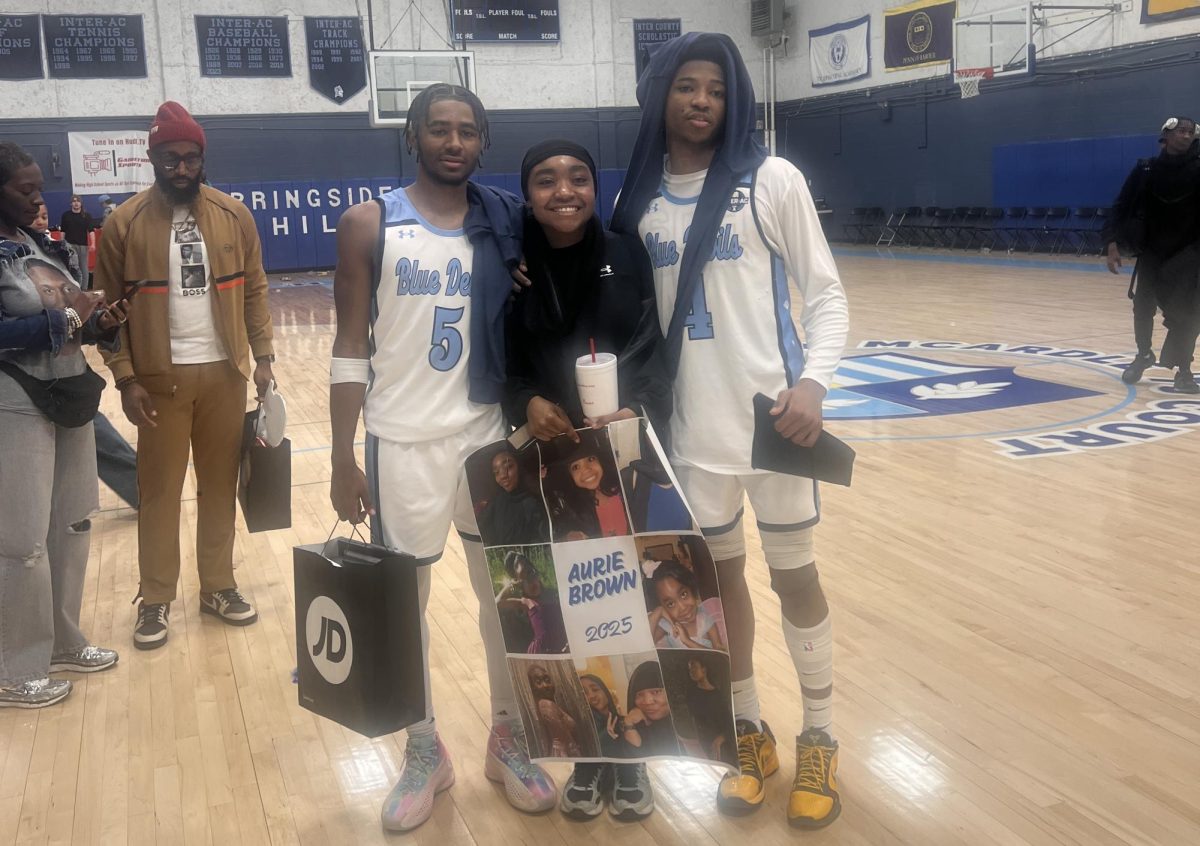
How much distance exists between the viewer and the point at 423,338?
2.30m

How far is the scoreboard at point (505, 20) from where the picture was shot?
60.0ft

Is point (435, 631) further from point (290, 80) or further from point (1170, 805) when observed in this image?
point (290, 80)

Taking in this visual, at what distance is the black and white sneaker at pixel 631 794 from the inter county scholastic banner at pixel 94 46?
17.5 m

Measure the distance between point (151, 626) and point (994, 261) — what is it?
1403 centimetres

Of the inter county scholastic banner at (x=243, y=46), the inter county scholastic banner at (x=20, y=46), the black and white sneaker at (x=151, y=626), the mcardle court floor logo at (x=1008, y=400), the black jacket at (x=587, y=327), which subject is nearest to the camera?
the black jacket at (x=587, y=327)

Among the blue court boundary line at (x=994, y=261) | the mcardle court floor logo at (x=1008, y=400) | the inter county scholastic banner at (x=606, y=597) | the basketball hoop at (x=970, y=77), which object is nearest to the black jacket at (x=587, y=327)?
the inter county scholastic banner at (x=606, y=597)

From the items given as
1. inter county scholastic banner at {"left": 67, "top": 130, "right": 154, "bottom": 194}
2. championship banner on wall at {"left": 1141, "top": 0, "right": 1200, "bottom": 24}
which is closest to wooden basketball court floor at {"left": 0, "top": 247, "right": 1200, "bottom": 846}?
championship banner on wall at {"left": 1141, "top": 0, "right": 1200, "bottom": 24}

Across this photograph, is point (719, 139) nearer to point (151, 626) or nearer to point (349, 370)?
point (349, 370)

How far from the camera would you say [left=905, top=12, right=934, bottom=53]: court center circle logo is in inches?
669

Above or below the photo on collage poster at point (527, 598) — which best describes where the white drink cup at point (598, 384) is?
above

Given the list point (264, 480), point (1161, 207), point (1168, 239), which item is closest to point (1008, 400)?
point (1168, 239)

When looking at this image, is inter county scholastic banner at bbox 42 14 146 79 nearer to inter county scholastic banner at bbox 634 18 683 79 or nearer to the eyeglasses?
inter county scholastic banner at bbox 634 18 683 79

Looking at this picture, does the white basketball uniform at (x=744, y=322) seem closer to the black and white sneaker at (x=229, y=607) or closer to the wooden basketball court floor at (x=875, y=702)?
the wooden basketball court floor at (x=875, y=702)

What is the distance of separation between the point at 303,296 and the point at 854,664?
13.0 metres
